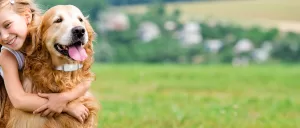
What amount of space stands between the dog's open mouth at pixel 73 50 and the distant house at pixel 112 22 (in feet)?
74.4

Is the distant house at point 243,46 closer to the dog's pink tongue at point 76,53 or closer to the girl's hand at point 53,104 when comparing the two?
the girl's hand at point 53,104

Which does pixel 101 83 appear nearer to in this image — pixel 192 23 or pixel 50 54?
pixel 50 54

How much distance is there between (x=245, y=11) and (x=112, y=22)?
548cm

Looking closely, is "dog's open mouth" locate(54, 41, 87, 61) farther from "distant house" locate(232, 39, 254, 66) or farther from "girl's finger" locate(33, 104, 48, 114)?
"distant house" locate(232, 39, 254, 66)

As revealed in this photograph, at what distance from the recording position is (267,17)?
27547mm

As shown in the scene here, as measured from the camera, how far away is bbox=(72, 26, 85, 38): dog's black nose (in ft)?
15.2

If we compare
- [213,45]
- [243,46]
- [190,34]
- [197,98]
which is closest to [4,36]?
[197,98]

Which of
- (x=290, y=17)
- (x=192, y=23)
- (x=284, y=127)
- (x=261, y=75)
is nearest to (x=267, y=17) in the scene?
(x=290, y=17)

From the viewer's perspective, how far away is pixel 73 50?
→ 475 centimetres

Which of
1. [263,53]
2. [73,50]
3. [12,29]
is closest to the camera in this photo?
[73,50]

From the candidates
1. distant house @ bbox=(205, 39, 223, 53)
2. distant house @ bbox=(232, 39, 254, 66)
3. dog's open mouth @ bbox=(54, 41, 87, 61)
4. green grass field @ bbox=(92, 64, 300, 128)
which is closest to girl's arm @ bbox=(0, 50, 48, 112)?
dog's open mouth @ bbox=(54, 41, 87, 61)

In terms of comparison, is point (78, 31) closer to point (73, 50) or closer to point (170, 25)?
point (73, 50)

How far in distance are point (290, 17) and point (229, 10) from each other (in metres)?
2.53

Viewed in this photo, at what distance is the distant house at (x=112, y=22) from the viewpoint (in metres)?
27.6
